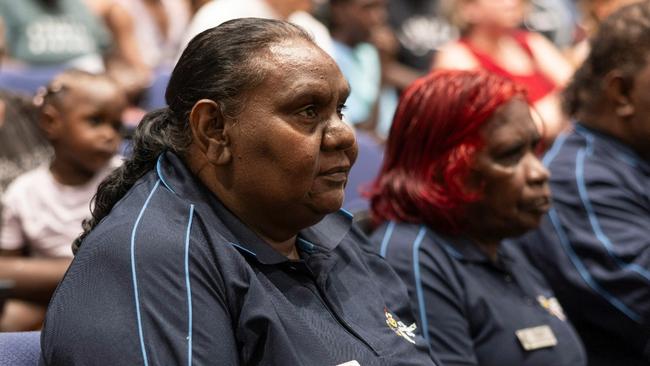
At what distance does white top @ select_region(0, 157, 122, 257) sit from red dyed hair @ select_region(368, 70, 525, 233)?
3.12ft

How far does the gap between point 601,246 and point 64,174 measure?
1521 mm

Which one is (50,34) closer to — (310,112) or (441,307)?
(441,307)

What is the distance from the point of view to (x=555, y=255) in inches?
98.8

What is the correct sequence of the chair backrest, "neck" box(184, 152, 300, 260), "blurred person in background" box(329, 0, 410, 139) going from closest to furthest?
the chair backrest
"neck" box(184, 152, 300, 260)
"blurred person in background" box(329, 0, 410, 139)

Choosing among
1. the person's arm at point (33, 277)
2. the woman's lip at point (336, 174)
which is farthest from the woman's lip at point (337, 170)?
the person's arm at point (33, 277)

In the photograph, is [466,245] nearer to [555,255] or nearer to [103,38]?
[555,255]

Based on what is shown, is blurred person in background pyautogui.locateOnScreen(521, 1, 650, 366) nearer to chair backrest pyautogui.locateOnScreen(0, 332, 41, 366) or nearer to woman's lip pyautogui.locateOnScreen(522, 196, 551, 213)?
woman's lip pyautogui.locateOnScreen(522, 196, 551, 213)

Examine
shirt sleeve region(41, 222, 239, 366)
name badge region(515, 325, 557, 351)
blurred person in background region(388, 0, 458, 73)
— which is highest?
shirt sleeve region(41, 222, 239, 366)

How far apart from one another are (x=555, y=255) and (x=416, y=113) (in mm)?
530

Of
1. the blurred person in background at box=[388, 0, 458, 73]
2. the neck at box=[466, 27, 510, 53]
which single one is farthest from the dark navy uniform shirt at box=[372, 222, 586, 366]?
the blurred person in background at box=[388, 0, 458, 73]

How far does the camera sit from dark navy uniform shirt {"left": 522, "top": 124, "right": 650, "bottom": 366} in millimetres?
2391

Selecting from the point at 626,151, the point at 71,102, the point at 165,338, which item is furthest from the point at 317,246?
the point at 71,102

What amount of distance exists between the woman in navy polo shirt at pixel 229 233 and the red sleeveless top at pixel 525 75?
2745 mm

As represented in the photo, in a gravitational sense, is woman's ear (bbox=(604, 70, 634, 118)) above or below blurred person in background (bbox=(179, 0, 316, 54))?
above
